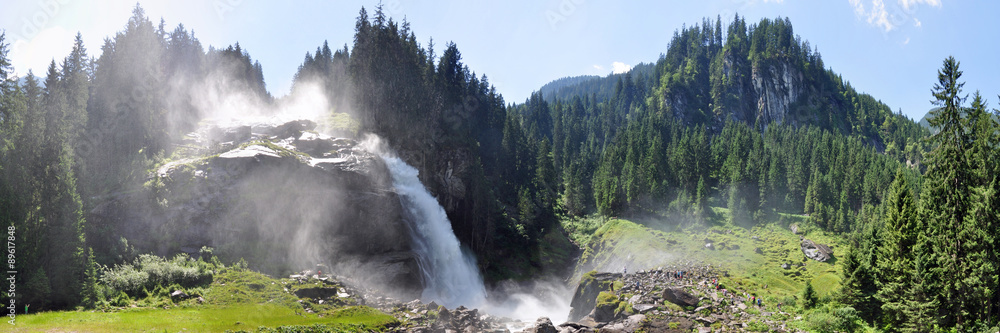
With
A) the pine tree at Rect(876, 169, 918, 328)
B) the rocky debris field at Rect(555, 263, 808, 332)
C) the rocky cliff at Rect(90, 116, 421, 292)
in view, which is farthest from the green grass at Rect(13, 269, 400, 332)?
the pine tree at Rect(876, 169, 918, 328)

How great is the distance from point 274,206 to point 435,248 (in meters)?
21.6

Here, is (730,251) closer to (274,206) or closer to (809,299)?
(809,299)

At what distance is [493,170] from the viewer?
9900 cm

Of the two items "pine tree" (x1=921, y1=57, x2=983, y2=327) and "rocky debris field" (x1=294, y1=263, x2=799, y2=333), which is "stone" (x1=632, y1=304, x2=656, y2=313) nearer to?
"rocky debris field" (x1=294, y1=263, x2=799, y2=333)

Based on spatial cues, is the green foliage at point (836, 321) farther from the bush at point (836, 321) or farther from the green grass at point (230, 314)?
the green grass at point (230, 314)

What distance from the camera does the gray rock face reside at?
7162cm

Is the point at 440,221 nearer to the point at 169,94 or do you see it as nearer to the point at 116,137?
the point at 116,137

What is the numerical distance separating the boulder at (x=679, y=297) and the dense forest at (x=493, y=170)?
12.9 m

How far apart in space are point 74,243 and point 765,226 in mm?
96563

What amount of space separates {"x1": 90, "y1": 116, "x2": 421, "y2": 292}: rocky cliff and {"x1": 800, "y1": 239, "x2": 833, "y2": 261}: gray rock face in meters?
59.1

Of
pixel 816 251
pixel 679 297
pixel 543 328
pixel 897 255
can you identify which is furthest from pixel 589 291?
pixel 816 251

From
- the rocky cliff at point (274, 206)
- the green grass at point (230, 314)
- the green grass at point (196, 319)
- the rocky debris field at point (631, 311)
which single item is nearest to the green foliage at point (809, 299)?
the rocky debris field at point (631, 311)

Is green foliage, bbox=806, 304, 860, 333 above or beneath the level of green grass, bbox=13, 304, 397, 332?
beneath

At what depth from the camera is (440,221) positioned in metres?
71.4
